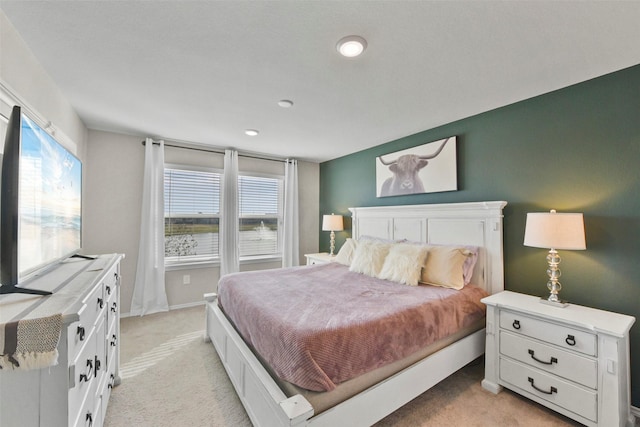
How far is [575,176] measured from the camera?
6.93ft

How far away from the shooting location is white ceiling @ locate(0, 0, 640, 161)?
54.0 inches

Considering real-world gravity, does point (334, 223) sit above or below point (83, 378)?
above

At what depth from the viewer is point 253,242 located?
4.58 m

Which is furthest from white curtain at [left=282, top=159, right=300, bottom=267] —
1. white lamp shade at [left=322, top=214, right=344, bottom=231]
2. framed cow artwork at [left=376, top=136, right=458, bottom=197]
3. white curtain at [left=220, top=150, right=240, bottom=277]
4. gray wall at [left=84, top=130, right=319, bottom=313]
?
framed cow artwork at [left=376, top=136, right=458, bottom=197]

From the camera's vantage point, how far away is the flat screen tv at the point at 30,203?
3.29ft

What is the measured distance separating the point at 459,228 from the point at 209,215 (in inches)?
137

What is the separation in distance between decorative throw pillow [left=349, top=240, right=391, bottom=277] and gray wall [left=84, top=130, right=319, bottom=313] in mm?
2413

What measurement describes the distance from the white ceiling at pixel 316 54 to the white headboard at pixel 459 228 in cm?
101

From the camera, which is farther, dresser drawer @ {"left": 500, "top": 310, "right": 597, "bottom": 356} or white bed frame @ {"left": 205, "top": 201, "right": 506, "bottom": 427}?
dresser drawer @ {"left": 500, "top": 310, "right": 597, "bottom": 356}

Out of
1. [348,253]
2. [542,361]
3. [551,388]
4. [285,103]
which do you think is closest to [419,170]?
[348,253]

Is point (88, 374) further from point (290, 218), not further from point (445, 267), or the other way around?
point (290, 218)

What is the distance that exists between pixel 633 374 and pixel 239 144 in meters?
4.53

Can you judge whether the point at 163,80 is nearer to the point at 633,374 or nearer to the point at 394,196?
the point at 394,196

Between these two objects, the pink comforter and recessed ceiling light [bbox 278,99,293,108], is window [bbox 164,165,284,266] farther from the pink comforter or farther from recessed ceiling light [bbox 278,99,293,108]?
recessed ceiling light [bbox 278,99,293,108]
